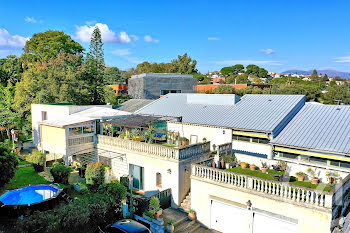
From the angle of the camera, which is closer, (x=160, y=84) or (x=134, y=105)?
(x=134, y=105)

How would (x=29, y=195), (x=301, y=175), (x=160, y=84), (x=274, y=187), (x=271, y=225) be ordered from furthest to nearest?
(x=160, y=84) → (x=301, y=175) → (x=29, y=195) → (x=271, y=225) → (x=274, y=187)

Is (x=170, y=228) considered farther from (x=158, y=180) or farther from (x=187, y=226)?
(x=158, y=180)

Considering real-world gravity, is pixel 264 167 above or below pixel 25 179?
above

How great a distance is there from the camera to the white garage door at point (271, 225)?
1237 centimetres

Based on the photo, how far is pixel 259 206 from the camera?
1306 cm

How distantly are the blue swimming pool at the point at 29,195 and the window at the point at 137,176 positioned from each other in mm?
5599

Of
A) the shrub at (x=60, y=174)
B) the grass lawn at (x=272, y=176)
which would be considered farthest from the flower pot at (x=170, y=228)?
the shrub at (x=60, y=174)

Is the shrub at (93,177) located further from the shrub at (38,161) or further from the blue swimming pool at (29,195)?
the shrub at (38,161)

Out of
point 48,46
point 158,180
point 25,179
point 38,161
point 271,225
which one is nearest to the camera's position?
point 271,225

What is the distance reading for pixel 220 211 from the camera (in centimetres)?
1457

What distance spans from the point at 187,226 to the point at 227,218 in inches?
91.7

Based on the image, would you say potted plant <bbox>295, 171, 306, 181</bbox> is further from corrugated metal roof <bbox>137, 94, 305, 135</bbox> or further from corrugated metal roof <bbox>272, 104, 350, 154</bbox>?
corrugated metal roof <bbox>137, 94, 305, 135</bbox>

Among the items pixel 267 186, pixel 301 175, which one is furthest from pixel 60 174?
pixel 301 175

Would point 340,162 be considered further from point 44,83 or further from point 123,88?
point 123,88
